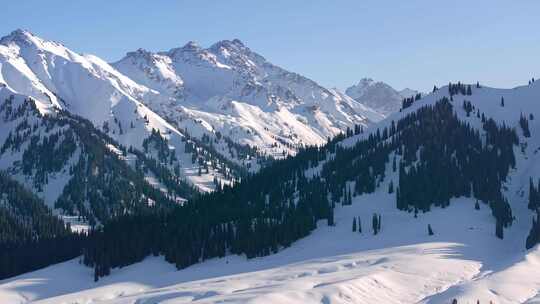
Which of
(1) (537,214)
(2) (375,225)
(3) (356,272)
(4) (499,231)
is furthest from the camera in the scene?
(2) (375,225)

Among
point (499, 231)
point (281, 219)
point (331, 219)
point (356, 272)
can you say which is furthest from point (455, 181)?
point (356, 272)

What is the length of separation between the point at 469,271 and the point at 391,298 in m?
25.8

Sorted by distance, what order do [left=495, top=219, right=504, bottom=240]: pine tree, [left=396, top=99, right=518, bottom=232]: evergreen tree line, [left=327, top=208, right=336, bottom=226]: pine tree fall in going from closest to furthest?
[left=495, top=219, right=504, bottom=240]: pine tree, [left=327, top=208, right=336, bottom=226]: pine tree, [left=396, top=99, right=518, bottom=232]: evergreen tree line

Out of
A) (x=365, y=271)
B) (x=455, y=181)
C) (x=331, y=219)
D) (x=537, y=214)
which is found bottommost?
(x=365, y=271)

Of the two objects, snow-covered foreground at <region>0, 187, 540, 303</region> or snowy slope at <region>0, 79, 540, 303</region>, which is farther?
snowy slope at <region>0, 79, 540, 303</region>

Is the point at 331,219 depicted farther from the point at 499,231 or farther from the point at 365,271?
the point at 365,271

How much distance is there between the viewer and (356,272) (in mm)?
119938

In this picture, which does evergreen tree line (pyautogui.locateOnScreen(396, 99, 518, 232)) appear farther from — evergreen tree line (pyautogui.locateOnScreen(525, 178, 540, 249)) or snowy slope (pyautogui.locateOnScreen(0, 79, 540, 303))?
evergreen tree line (pyautogui.locateOnScreen(525, 178, 540, 249))

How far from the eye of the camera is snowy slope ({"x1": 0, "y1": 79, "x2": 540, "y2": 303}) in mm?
107750

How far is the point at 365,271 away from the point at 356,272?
1780 millimetres

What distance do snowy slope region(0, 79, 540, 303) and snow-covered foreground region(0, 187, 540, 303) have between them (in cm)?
23

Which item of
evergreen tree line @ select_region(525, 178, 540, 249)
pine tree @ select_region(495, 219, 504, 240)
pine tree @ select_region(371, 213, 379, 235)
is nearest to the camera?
evergreen tree line @ select_region(525, 178, 540, 249)

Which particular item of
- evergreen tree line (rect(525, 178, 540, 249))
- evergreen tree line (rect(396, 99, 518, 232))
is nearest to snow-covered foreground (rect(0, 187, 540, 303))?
evergreen tree line (rect(525, 178, 540, 249))

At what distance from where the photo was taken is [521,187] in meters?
186
